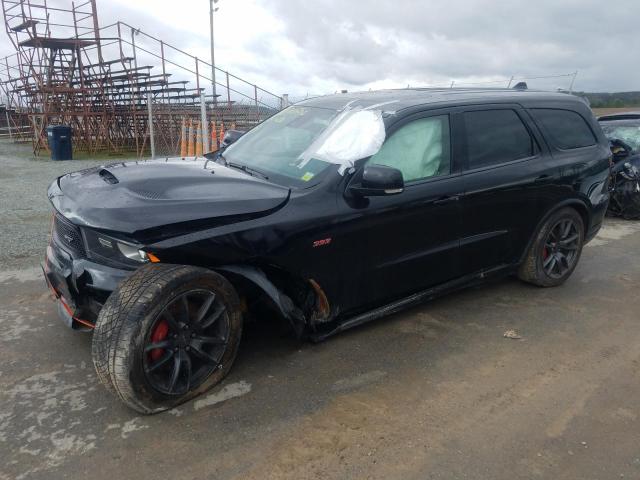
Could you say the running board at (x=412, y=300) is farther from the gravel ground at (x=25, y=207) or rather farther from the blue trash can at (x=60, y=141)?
the blue trash can at (x=60, y=141)

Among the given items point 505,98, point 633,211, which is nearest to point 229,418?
point 505,98

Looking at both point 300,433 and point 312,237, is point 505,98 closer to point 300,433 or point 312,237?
point 312,237

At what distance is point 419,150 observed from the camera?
11.8 feet

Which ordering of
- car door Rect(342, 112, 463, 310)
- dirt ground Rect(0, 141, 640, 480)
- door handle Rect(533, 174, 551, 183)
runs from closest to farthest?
dirt ground Rect(0, 141, 640, 480) → car door Rect(342, 112, 463, 310) → door handle Rect(533, 174, 551, 183)

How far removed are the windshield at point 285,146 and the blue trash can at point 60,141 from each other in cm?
1240

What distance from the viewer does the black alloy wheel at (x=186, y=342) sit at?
2.66m

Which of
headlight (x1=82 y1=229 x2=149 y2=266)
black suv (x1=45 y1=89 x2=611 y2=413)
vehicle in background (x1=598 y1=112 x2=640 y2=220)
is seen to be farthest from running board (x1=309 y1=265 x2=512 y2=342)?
vehicle in background (x1=598 y1=112 x2=640 y2=220)

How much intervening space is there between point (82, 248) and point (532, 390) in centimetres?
281

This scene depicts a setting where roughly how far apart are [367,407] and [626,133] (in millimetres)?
7513

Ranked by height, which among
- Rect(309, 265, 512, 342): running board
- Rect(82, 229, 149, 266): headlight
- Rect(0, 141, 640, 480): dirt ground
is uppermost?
Rect(82, 229, 149, 266): headlight

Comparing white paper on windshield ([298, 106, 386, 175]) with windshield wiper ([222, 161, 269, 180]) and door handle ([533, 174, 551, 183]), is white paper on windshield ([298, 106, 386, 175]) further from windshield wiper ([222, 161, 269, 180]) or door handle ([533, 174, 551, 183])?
door handle ([533, 174, 551, 183])

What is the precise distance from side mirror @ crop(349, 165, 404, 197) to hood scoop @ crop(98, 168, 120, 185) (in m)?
1.43

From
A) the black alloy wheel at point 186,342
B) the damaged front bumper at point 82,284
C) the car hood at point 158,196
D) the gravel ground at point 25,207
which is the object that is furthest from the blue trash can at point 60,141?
the black alloy wheel at point 186,342

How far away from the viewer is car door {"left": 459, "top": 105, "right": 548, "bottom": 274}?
3.81m
